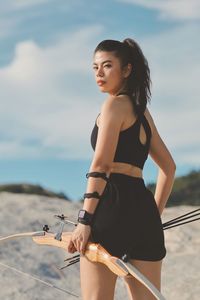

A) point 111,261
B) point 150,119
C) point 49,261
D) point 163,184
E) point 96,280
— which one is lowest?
point 49,261

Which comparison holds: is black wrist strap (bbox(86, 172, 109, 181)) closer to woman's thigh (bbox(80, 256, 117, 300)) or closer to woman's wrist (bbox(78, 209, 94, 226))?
woman's wrist (bbox(78, 209, 94, 226))

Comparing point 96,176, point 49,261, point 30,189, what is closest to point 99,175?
point 96,176

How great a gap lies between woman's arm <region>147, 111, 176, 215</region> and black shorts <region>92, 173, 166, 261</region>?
0.29 metres

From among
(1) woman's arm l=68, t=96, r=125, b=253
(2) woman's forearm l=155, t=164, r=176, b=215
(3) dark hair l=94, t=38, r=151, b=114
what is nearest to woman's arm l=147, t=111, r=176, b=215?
(2) woman's forearm l=155, t=164, r=176, b=215

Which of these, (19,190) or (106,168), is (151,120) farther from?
(19,190)

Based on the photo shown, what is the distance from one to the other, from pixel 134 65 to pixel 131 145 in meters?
0.46

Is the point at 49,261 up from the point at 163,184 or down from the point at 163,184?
down

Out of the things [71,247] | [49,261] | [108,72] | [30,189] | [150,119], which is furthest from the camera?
[30,189]

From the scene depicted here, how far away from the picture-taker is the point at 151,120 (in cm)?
425

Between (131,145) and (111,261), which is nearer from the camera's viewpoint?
(111,261)

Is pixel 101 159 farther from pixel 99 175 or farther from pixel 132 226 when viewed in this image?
pixel 132 226

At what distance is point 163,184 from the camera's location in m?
4.47

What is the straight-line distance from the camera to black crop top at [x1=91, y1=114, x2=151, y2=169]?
3959mm

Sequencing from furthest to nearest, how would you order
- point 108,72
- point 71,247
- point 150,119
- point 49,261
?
point 49,261, point 150,119, point 108,72, point 71,247
